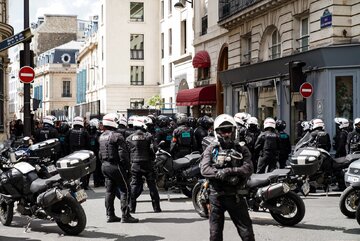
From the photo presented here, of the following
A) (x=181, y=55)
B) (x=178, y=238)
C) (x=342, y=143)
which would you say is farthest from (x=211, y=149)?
(x=181, y=55)

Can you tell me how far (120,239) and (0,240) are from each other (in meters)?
1.75

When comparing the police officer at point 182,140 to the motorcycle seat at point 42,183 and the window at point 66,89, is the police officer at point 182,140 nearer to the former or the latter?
the motorcycle seat at point 42,183

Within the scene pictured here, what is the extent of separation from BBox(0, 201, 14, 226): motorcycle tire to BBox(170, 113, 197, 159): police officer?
179 inches

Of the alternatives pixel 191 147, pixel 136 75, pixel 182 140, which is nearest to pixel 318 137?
pixel 191 147

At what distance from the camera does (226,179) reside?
722 centimetres

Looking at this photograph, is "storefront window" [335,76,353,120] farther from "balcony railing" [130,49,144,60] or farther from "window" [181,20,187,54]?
"balcony railing" [130,49,144,60]

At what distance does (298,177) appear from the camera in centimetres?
1046

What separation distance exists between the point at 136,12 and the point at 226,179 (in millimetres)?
48440

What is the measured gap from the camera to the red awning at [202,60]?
3272 cm

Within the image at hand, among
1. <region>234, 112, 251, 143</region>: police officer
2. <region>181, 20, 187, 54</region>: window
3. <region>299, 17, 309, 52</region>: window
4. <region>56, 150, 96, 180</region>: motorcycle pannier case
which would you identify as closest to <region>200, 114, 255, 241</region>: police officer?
<region>56, 150, 96, 180</region>: motorcycle pannier case

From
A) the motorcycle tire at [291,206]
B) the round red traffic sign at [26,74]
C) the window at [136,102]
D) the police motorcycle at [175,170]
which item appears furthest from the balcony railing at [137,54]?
the motorcycle tire at [291,206]

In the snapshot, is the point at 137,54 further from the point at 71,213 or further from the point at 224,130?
the point at 224,130

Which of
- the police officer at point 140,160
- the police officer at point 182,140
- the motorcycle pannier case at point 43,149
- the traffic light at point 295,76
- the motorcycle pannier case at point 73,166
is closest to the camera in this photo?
the motorcycle pannier case at point 73,166

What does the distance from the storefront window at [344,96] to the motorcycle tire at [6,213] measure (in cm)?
1231
